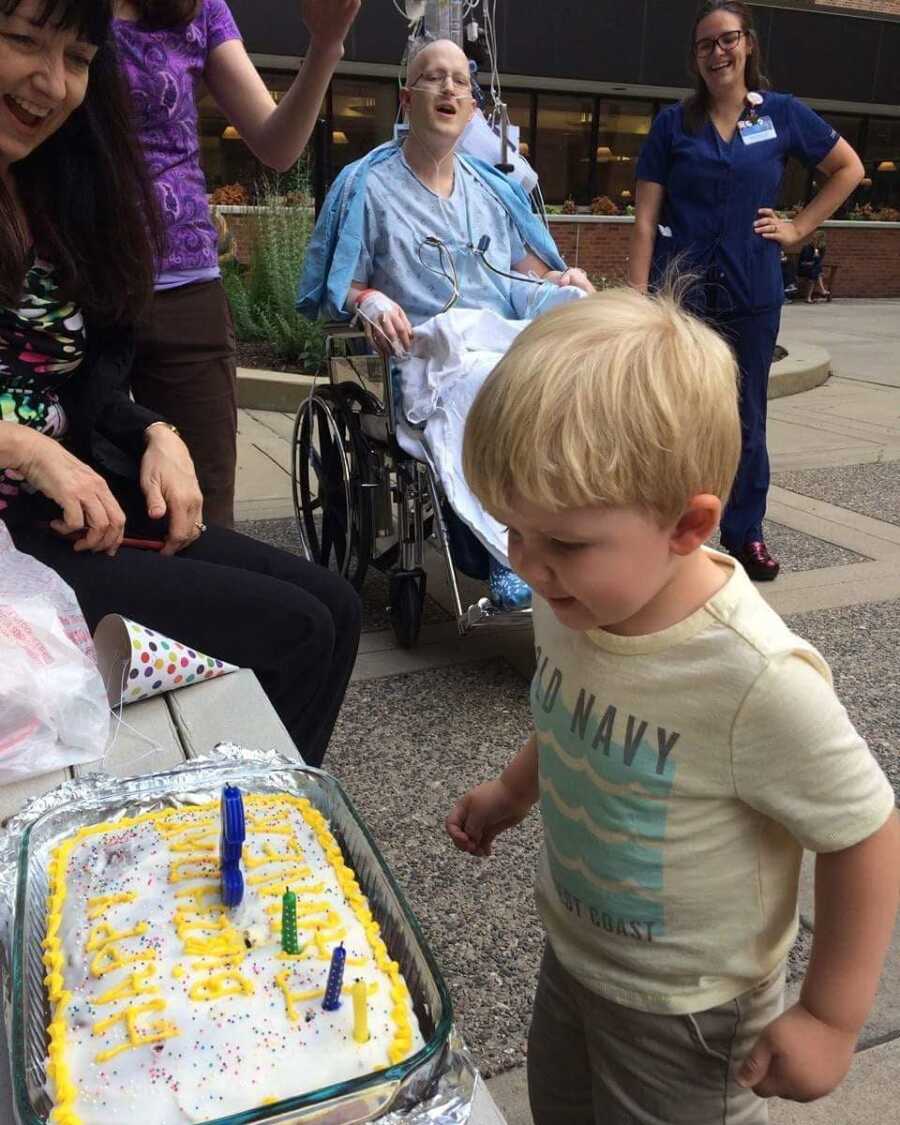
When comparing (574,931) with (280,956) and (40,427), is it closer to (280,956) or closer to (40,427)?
(280,956)

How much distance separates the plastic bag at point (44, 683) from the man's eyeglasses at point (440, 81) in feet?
7.96

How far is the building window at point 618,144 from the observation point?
54.7ft

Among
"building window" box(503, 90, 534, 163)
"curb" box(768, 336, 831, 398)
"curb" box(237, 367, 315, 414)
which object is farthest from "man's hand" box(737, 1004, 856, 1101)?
"building window" box(503, 90, 534, 163)

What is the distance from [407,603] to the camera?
329cm

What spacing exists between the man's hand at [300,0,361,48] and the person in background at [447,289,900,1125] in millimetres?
1552

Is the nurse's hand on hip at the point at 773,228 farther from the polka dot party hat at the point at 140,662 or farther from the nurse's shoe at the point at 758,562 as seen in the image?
the polka dot party hat at the point at 140,662

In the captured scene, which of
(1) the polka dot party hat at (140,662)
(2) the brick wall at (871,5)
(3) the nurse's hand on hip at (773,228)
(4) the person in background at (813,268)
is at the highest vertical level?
(2) the brick wall at (871,5)

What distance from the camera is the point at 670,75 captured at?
50.8 ft

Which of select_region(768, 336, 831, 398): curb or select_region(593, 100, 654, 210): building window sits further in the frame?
select_region(593, 100, 654, 210): building window

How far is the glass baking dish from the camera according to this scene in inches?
29.8

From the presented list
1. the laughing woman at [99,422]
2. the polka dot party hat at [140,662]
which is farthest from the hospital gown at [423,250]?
the polka dot party hat at [140,662]

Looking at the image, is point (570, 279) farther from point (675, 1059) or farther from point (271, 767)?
point (675, 1059)

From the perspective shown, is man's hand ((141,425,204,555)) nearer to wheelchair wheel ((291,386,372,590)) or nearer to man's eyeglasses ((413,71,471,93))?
wheelchair wheel ((291,386,372,590))

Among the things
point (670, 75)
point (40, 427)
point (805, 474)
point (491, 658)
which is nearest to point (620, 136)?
point (670, 75)
